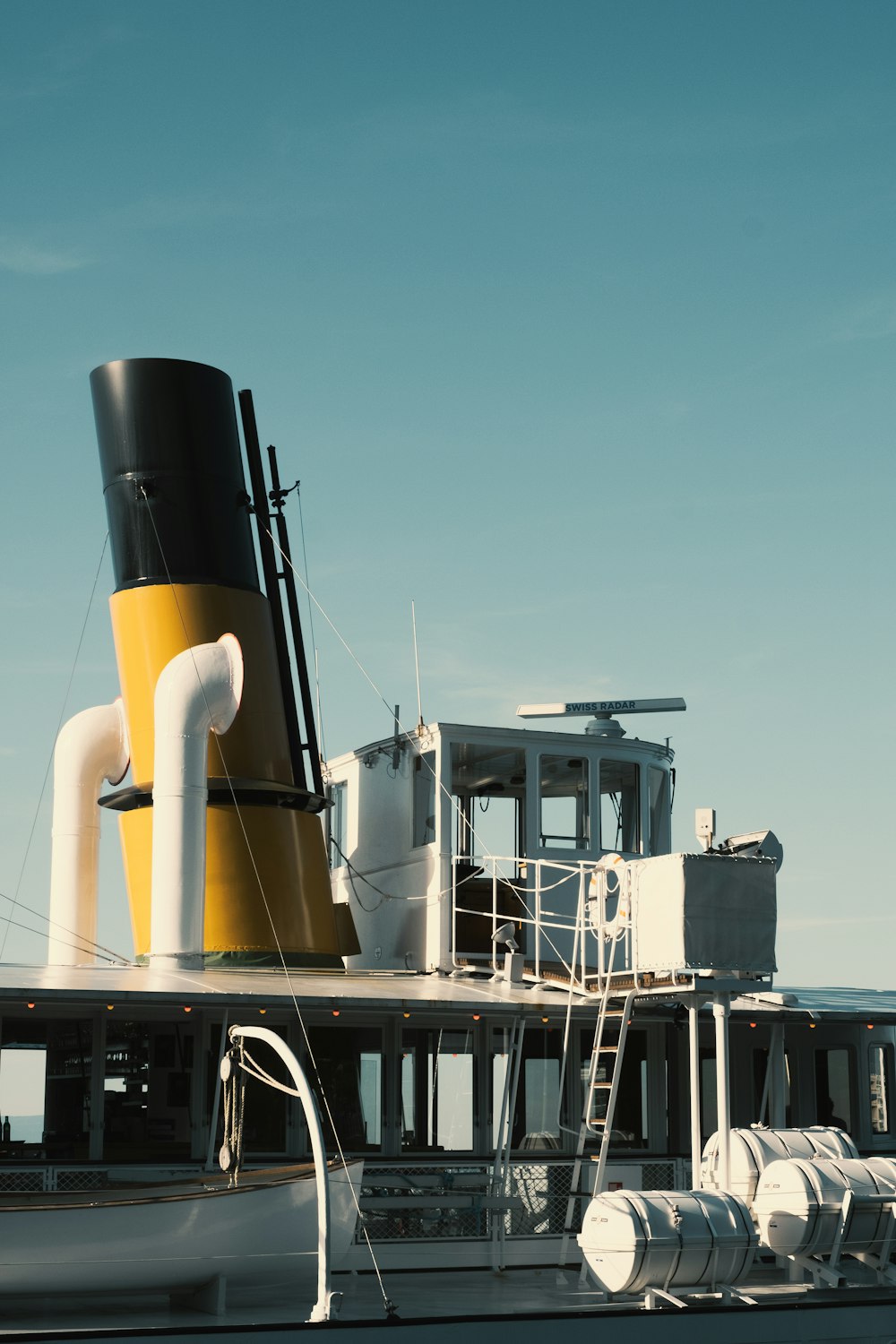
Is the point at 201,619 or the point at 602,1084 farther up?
the point at 201,619

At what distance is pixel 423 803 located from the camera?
21484 millimetres

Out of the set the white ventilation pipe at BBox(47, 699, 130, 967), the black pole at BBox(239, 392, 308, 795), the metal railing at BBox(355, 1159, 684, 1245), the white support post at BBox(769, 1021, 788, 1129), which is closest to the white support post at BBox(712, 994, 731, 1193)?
the metal railing at BBox(355, 1159, 684, 1245)

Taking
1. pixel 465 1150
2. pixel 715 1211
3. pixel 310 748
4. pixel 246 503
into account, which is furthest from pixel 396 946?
pixel 715 1211

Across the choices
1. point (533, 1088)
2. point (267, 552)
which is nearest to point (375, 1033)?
point (533, 1088)

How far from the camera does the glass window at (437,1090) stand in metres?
17.1

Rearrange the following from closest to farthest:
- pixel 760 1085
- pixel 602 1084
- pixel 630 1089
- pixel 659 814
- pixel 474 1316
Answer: pixel 474 1316 < pixel 602 1084 < pixel 630 1089 < pixel 760 1085 < pixel 659 814

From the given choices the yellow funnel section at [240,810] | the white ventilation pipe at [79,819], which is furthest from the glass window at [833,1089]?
the white ventilation pipe at [79,819]

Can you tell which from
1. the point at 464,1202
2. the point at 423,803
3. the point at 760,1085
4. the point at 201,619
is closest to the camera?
the point at 464,1202

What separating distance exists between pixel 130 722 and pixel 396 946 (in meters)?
4.64

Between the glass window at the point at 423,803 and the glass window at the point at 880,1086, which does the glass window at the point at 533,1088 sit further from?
the glass window at the point at 880,1086

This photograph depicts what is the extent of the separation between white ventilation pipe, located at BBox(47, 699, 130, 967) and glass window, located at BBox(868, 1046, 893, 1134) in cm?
969

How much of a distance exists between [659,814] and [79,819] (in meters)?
8.04

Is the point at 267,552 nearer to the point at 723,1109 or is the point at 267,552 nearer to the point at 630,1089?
the point at 630,1089

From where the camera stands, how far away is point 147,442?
2011 centimetres
